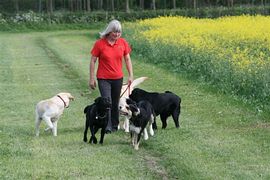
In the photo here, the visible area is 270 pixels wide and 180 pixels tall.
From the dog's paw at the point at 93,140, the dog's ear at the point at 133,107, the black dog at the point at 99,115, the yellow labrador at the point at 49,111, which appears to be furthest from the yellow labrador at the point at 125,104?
the yellow labrador at the point at 49,111

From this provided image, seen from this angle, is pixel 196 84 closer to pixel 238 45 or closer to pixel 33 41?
pixel 238 45

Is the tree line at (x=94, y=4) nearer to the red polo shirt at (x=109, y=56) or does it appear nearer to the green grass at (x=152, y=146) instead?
the green grass at (x=152, y=146)

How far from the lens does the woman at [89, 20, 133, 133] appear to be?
11.3 m

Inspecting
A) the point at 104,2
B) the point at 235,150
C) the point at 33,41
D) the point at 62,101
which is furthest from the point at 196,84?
the point at 104,2

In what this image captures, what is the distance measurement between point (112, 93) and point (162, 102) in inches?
43.0

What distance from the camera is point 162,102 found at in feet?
40.3

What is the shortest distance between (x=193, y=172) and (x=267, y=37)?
14282 millimetres

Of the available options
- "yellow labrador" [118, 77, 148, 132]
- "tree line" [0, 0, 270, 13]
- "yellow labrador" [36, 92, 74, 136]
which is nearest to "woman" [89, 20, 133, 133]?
"yellow labrador" [118, 77, 148, 132]

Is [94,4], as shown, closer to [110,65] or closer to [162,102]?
[162,102]

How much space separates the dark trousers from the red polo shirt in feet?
0.30

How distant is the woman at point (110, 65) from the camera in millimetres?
11305

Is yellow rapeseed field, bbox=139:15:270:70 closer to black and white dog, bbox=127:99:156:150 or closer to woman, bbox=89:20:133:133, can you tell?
woman, bbox=89:20:133:133

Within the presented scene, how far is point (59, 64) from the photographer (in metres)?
26.9

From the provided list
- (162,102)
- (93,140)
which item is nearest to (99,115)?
(93,140)
